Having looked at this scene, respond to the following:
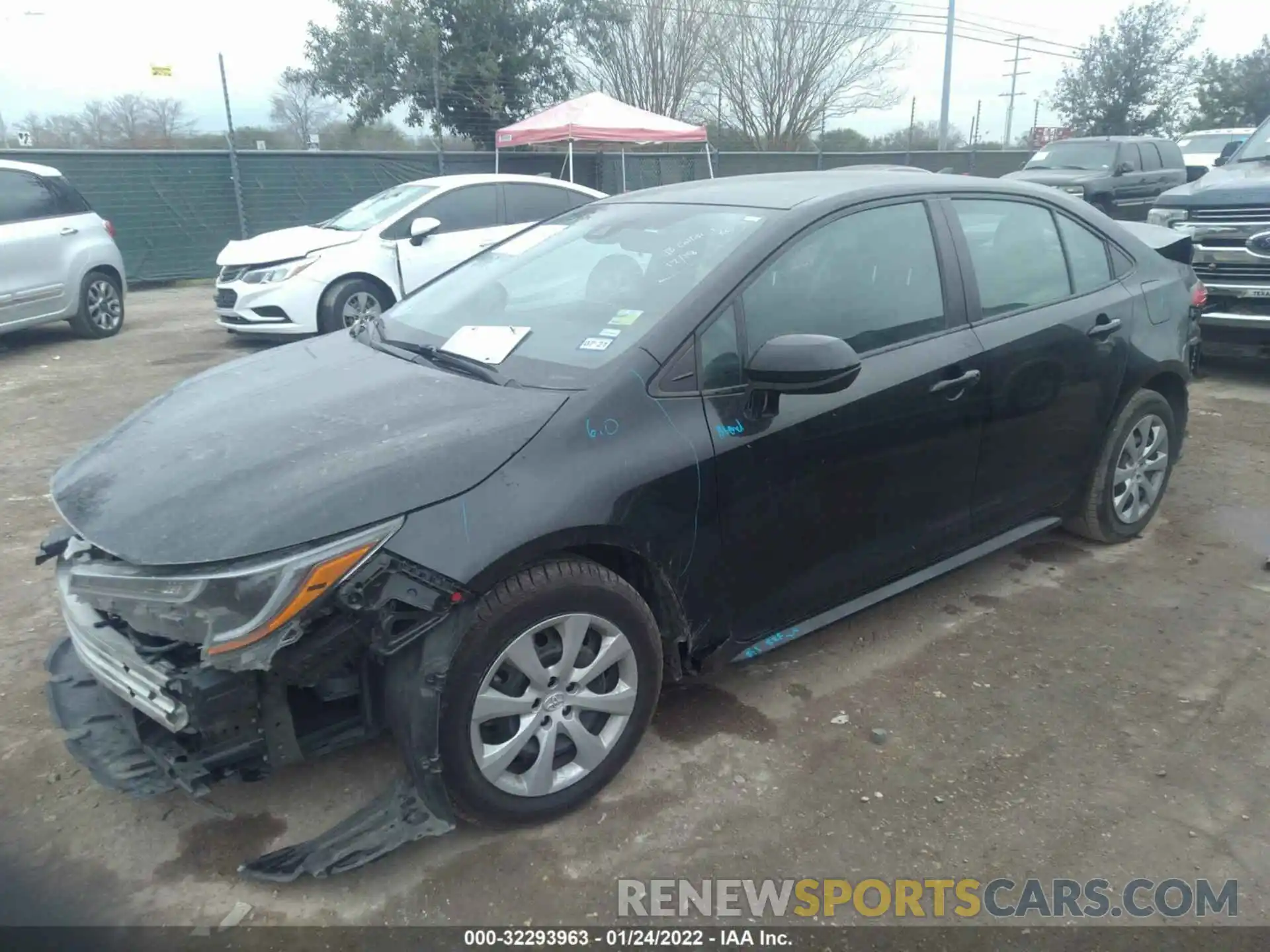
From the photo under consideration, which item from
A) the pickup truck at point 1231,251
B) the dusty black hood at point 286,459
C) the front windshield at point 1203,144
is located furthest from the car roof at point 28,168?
the front windshield at point 1203,144

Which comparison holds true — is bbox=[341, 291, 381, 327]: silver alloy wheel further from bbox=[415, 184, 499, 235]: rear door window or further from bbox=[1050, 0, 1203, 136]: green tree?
bbox=[1050, 0, 1203, 136]: green tree

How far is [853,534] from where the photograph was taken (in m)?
3.17

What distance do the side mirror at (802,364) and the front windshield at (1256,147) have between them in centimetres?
735

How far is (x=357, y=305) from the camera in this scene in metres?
9.12

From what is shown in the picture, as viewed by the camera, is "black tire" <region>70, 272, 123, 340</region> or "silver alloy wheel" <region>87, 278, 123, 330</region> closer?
"black tire" <region>70, 272, 123, 340</region>

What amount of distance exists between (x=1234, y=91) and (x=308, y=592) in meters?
36.6

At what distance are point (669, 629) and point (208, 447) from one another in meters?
1.41

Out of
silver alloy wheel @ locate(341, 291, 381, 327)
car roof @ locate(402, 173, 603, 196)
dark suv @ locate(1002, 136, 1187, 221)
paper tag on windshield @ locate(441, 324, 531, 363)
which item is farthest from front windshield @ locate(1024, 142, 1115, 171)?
paper tag on windshield @ locate(441, 324, 531, 363)

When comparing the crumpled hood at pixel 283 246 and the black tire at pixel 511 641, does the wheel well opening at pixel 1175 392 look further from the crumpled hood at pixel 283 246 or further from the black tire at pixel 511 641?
the crumpled hood at pixel 283 246

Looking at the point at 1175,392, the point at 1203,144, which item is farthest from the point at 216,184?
the point at 1203,144

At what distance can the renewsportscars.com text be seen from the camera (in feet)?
7.75

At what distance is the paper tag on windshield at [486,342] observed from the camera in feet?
9.70

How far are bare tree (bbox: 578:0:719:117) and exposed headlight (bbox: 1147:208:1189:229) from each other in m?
20.9

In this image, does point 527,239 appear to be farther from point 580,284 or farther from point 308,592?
point 308,592
